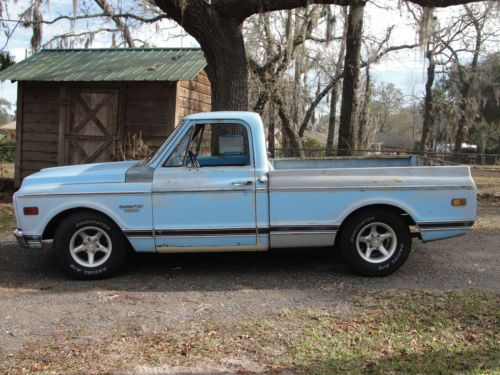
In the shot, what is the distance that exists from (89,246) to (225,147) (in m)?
1.86

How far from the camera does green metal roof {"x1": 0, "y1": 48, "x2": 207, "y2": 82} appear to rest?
12.2 meters

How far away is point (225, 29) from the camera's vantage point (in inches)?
359

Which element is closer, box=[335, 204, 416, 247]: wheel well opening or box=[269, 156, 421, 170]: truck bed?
box=[335, 204, 416, 247]: wheel well opening

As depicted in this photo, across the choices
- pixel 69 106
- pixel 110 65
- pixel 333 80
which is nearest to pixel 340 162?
pixel 110 65

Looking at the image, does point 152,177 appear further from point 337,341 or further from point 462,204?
point 462,204

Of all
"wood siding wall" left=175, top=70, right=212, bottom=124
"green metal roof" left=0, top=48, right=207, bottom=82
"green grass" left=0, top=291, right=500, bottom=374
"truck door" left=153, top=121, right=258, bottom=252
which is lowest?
"green grass" left=0, top=291, right=500, bottom=374

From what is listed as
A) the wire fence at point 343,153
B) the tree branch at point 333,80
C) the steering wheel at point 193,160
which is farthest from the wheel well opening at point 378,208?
the tree branch at point 333,80

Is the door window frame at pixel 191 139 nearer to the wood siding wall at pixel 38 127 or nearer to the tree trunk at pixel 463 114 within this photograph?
the wood siding wall at pixel 38 127

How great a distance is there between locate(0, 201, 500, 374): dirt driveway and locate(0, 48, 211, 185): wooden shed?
5756 millimetres

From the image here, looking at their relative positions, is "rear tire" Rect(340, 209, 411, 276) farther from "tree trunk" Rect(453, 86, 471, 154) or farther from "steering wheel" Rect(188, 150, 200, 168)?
"tree trunk" Rect(453, 86, 471, 154)

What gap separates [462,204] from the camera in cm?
555

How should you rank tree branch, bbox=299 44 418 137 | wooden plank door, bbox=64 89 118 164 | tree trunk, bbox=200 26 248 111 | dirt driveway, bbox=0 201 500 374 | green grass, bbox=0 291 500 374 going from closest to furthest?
1. green grass, bbox=0 291 500 374
2. dirt driveway, bbox=0 201 500 374
3. tree trunk, bbox=200 26 248 111
4. wooden plank door, bbox=64 89 118 164
5. tree branch, bbox=299 44 418 137

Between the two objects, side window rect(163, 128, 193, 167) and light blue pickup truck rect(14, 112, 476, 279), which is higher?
side window rect(163, 128, 193, 167)

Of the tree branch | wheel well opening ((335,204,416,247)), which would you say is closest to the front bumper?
wheel well opening ((335,204,416,247))
